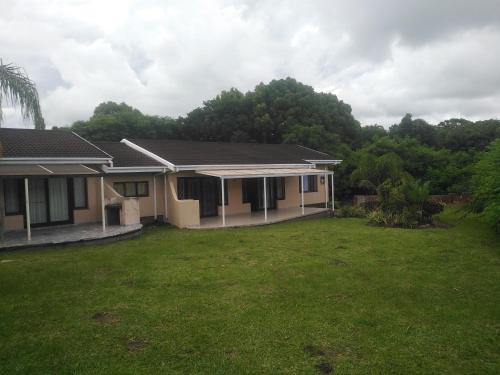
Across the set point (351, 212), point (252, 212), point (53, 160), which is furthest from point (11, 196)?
point (351, 212)

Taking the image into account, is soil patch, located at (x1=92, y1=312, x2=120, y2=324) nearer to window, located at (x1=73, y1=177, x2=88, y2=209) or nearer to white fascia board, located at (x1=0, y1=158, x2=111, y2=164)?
white fascia board, located at (x1=0, y1=158, x2=111, y2=164)

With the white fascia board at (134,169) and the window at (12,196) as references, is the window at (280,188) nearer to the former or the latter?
the white fascia board at (134,169)

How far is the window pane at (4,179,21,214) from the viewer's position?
14.7m

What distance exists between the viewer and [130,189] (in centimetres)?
1770

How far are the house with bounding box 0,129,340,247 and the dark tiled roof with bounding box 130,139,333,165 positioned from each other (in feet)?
0.22

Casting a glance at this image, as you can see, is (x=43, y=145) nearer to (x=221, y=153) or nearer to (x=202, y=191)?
(x=202, y=191)

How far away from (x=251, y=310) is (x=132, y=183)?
12.4m

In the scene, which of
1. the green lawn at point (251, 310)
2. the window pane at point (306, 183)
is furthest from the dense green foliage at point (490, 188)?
the window pane at point (306, 183)

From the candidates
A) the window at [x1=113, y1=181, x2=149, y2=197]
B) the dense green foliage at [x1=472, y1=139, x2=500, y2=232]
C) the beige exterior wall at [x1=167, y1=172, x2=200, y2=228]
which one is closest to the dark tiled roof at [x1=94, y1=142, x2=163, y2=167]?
the window at [x1=113, y1=181, x2=149, y2=197]

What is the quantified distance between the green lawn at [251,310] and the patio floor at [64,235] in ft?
1.74

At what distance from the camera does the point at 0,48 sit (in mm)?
11227

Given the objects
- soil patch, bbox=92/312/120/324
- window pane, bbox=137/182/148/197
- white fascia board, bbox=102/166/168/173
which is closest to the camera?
soil patch, bbox=92/312/120/324

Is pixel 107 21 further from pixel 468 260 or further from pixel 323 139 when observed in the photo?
pixel 323 139

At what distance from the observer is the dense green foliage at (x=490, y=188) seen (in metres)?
12.2
